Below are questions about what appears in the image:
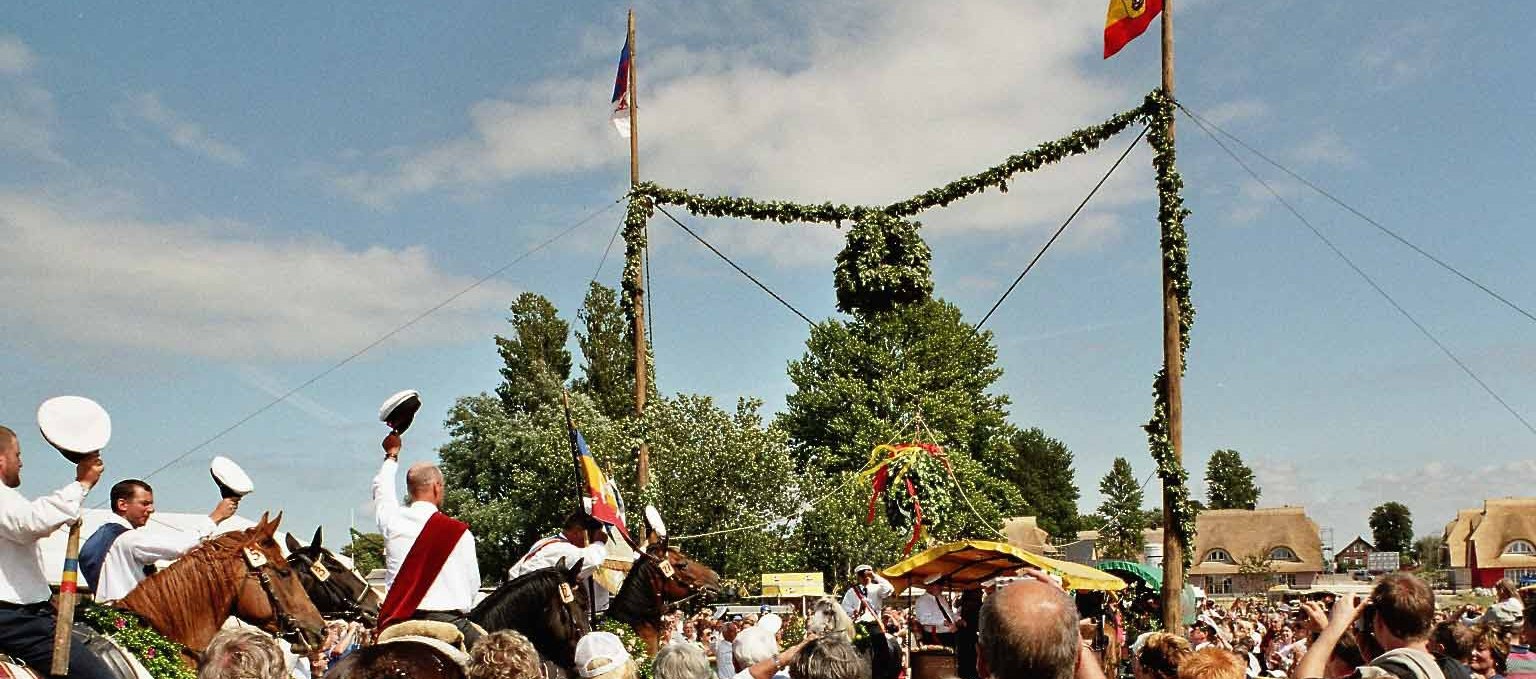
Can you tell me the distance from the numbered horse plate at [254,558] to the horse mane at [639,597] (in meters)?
3.50

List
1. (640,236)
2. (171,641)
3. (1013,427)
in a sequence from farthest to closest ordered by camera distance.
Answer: (1013,427) → (640,236) → (171,641)

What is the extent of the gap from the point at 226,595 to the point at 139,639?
575mm

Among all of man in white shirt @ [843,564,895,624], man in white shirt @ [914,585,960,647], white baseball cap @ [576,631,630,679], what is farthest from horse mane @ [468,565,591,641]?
man in white shirt @ [914,585,960,647]

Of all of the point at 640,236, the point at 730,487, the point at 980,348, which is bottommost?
the point at 730,487

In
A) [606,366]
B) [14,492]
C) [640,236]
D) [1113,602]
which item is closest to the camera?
[14,492]

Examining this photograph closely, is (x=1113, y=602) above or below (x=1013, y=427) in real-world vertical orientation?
below

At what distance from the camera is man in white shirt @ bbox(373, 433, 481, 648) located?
673 centimetres

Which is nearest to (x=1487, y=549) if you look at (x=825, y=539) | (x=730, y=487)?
(x=825, y=539)

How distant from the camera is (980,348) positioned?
47.7 metres

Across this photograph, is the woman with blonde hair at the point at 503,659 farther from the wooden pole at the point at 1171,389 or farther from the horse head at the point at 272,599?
the wooden pole at the point at 1171,389

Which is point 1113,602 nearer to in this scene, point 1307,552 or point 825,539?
point 825,539

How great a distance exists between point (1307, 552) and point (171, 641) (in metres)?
96.9

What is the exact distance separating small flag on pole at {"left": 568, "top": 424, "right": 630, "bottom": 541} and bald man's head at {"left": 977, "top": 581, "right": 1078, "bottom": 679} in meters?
7.09

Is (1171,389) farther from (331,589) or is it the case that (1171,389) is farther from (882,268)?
(331,589)
